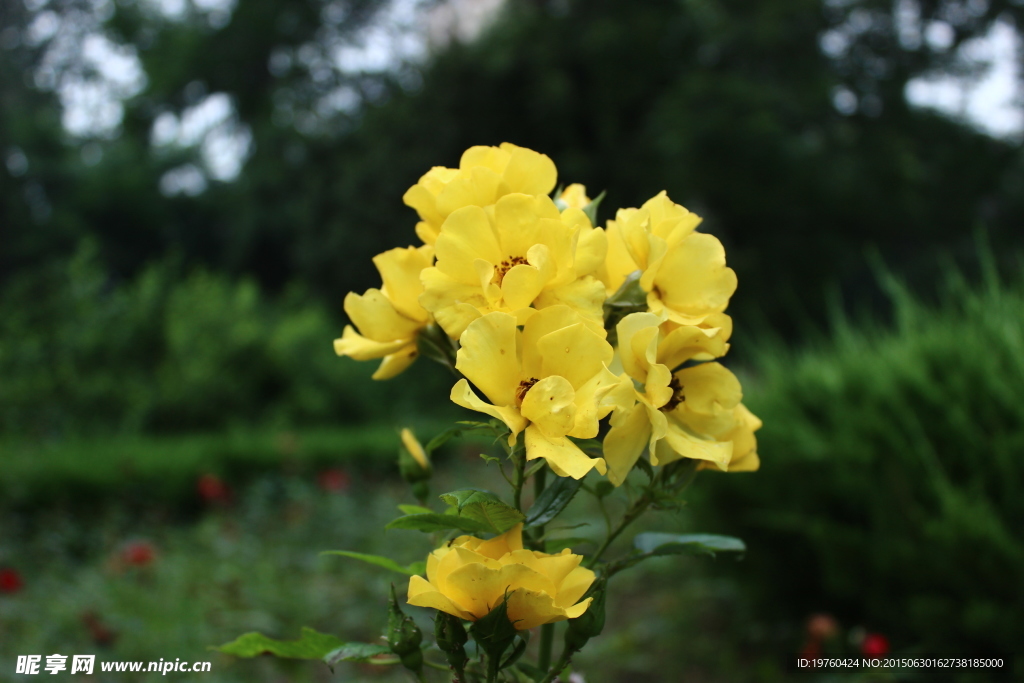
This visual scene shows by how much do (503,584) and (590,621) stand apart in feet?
0.35

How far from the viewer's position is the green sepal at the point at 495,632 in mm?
594

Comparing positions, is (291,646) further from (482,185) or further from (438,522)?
(482,185)

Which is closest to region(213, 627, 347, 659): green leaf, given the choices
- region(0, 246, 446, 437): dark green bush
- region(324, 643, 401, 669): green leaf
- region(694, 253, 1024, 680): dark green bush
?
region(324, 643, 401, 669): green leaf

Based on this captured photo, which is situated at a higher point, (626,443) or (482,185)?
(482,185)

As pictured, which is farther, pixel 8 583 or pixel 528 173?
pixel 8 583

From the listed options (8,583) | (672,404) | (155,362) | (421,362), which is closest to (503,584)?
(672,404)

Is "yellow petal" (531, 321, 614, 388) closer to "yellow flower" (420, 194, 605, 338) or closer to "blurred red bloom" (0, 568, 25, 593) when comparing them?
"yellow flower" (420, 194, 605, 338)

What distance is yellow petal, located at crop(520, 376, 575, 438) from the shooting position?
0.59m

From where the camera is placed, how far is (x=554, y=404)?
60 centimetres

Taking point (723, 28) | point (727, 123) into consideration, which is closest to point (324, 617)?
point (727, 123)

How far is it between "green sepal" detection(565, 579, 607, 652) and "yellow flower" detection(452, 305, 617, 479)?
0.11 meters

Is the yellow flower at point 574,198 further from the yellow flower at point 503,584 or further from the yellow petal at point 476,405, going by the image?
the yellow flower at point 503,584

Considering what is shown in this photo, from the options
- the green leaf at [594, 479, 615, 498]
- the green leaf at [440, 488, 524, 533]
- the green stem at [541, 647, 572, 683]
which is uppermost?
the green leaf at [594, 479, 615, 498]

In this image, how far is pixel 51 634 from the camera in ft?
8.36
